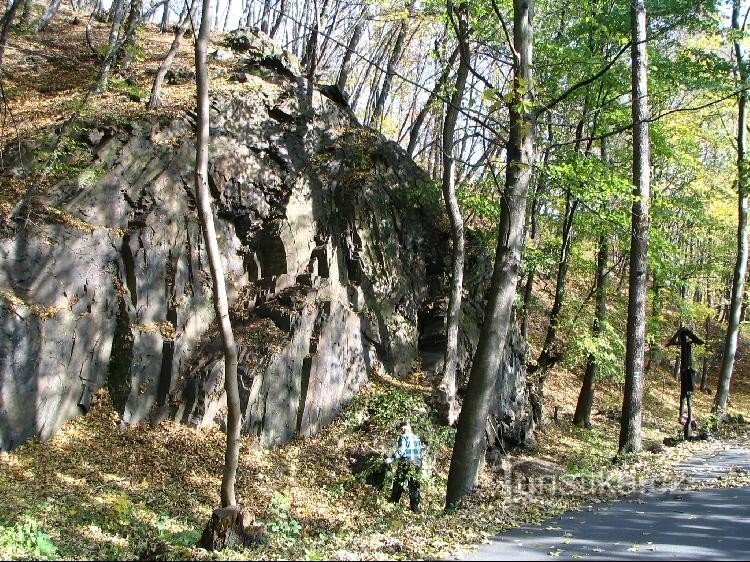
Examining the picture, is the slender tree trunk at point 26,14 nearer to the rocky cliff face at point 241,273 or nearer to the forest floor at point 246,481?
the forest floor at point 246,481

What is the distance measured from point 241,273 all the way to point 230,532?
25.9 ft

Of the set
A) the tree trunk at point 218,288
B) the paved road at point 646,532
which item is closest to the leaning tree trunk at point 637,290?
the paved road at point 646,532

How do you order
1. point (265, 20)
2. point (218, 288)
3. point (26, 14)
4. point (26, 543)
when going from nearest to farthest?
point (26, 543)
point (218, 288)
point (26, 14)
point (265, 20)

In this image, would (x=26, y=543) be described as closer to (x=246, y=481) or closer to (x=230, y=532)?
(x=230, y=532)

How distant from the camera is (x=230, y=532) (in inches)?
271

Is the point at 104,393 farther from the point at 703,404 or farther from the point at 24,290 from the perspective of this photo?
the point at 703,404

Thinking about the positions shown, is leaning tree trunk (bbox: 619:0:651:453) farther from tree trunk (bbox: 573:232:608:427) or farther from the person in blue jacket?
tree trunk (bbox: 573:232:608:427)

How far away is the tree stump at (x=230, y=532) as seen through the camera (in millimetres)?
6816

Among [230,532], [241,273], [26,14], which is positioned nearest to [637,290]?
[241,273]

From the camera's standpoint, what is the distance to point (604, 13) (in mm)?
13906

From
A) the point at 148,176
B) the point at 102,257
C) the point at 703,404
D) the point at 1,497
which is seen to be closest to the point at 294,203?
the point at 148,176

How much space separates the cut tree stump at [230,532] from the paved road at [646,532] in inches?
112

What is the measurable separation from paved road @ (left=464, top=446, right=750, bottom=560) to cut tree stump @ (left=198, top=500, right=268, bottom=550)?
9.31 ft

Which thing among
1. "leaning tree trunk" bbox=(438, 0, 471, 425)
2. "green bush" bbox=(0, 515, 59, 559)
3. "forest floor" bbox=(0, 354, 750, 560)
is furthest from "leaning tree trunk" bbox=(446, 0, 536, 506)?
"leaning tree trunk" bbox=(438, 0, 471, 425)
